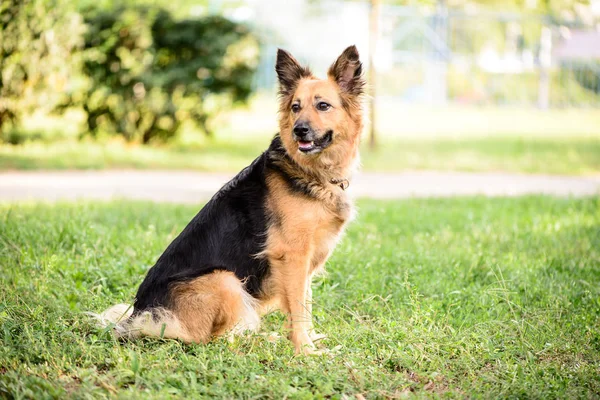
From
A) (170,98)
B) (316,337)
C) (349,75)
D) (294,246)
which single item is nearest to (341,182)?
(294,246)

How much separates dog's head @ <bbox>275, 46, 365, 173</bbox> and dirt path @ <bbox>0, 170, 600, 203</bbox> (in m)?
4.87

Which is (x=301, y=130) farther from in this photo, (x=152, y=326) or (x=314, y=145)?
(x=152, y=326)

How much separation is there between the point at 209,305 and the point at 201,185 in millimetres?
6975

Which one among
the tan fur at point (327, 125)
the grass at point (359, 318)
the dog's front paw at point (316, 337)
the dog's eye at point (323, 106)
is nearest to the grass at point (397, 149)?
the grass at point (359, 318)

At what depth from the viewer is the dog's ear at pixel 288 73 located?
5098 mm

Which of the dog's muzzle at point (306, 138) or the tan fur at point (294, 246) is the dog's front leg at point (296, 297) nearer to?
the tan fur at point (294, 246)

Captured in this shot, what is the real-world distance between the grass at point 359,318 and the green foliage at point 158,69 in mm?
5986

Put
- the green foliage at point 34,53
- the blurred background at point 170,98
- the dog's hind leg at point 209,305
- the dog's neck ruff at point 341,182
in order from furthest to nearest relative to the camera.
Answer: the blurred background at point 170,98 < the green foliage at point 34,53 < the dog's neck ruff at point 341,182 < the dog's hind leg at point 209,305

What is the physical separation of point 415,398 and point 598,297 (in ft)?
8.22

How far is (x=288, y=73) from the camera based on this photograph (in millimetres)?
5141

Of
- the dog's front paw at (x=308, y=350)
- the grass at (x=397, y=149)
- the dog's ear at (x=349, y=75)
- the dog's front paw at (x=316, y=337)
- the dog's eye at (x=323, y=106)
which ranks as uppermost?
the dog's ear at (x=349, y=75)

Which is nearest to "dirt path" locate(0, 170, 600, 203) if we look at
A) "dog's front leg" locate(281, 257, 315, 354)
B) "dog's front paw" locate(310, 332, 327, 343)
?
"dog's front paw" locate(310, 332, 327, 343)

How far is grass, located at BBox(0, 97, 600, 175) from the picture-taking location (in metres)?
12.6

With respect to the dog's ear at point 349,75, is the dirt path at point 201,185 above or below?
below
